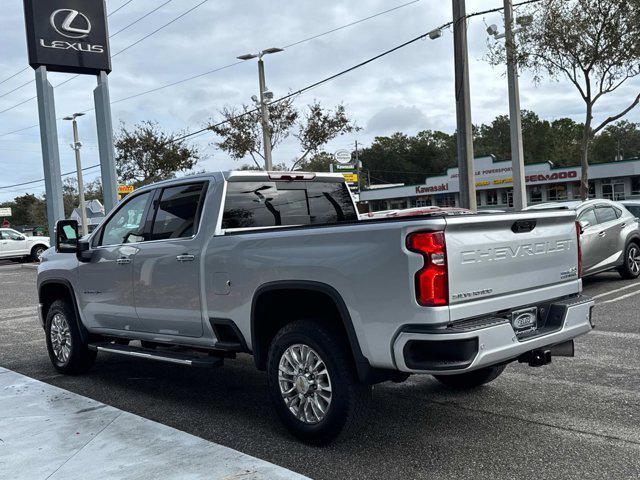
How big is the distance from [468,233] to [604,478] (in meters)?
1.58

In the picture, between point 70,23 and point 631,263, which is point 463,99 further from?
point 70,23

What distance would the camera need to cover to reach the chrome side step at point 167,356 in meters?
5.10

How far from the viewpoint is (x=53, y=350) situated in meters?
7.22

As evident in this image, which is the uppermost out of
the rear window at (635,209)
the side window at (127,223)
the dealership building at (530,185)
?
the dealership building at (530,185)

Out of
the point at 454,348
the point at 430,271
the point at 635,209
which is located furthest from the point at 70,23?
the point at 454,348

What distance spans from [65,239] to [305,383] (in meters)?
3.54

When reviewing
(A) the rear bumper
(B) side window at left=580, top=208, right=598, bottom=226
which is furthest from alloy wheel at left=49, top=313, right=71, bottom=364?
(B) side window at left=580, top=208, right=598, bottom=226

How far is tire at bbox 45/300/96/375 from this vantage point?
6.87 m

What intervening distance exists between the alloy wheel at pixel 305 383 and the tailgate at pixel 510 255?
1080mm

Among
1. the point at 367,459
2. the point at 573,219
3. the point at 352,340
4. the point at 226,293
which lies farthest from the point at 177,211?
the point at 573,219

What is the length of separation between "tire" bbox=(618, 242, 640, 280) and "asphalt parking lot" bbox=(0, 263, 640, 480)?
14.7 ft

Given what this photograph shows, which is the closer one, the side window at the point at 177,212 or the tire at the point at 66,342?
the side window at the point at 177,212

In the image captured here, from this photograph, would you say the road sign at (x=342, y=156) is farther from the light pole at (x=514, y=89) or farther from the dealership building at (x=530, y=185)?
the light pole at (x=514, y=89)

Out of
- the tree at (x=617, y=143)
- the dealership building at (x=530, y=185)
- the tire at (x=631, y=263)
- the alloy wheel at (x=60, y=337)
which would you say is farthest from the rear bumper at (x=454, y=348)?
the tree at (x=617, y=143)
